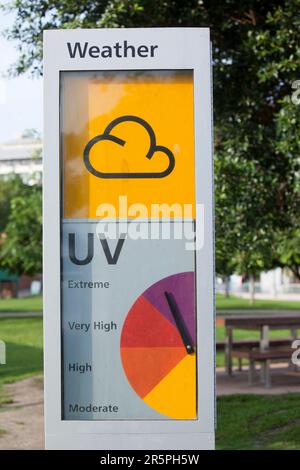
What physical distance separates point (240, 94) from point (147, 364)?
16.7 ft

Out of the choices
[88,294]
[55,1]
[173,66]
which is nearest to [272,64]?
[55,1]

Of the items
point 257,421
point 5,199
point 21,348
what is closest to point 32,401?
point 257,421

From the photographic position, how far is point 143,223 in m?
4.12

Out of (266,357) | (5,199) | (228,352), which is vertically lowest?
(228,352)

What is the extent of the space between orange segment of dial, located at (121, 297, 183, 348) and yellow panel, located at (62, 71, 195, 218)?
0.55 metres

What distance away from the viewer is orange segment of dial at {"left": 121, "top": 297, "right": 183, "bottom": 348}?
163 inches

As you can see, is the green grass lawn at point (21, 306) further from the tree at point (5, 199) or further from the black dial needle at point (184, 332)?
the black dial needle at point (184, 332)

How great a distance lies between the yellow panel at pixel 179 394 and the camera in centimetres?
412

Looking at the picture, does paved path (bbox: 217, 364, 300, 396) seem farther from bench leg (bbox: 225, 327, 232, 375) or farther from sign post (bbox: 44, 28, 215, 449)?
sign post (bbox: 44, 28, 215, 449)

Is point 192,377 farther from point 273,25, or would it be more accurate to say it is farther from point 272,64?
point 273,25

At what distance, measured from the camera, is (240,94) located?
28.3 ft

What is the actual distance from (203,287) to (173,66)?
1158 millimetres

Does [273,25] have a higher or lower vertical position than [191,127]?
higher

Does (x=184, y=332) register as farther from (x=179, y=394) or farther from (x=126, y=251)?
(x=126, y=251)
